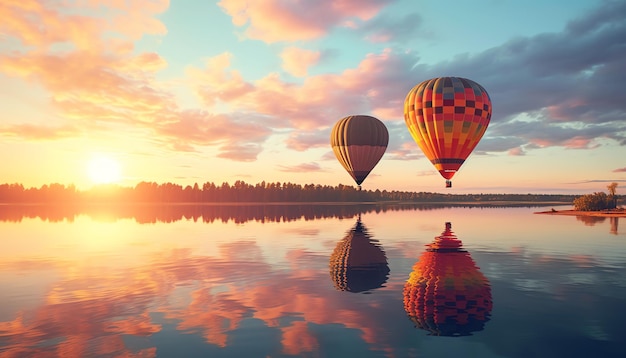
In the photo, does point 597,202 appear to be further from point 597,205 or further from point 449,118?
point 449,118

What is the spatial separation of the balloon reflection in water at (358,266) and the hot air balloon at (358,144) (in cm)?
3567

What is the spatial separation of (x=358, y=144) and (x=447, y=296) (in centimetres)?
6250

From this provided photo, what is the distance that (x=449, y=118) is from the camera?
198 ft

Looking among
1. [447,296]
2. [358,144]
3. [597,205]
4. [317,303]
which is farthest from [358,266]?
[597,205]

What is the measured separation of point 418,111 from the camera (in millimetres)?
63406

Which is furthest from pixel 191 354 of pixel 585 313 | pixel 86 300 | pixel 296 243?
pixel 296 243

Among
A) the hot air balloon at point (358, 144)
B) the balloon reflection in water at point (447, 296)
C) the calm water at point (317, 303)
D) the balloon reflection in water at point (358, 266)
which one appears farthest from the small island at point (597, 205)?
the balloon reflection in water at point (447, 296)

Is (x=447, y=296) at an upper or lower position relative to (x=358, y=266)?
lower

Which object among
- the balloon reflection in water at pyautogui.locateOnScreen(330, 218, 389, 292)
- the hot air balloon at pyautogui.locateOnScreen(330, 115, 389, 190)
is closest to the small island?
the hot air balloon at pyautogui.locateOnScreen(330, 115, 389, 190)

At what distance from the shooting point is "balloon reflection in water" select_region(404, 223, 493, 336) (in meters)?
18.7

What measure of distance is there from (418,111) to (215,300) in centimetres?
4720

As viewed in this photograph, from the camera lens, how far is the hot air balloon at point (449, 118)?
60469 mm

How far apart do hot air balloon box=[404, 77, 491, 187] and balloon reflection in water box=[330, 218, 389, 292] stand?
1902cm

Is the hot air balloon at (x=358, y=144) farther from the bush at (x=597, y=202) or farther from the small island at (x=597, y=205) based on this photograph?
the bush at (x=597, y=202)
